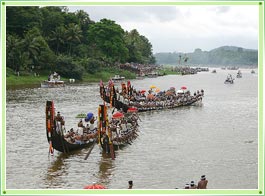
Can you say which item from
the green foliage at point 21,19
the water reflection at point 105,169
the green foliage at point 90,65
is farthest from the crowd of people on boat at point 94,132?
the green foliage at point 90,65

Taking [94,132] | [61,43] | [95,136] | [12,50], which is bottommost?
[95,136]

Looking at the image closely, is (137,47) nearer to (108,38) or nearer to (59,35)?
(108,38)

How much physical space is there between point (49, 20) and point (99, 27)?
12.4 meters

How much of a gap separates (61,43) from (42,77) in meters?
14.1

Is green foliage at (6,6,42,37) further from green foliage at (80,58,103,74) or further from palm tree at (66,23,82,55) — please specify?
green foliage at (80,58,103,74)

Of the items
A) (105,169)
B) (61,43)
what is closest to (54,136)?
(105,169)

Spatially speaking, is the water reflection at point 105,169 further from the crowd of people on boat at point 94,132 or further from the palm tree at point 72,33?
the palm tree at point 72,33

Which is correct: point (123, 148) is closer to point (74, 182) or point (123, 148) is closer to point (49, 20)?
point (74, 182)

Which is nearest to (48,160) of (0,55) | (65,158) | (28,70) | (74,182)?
(65,158)

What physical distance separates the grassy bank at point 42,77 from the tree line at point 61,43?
100 cm

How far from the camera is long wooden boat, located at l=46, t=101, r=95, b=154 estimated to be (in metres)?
18.7

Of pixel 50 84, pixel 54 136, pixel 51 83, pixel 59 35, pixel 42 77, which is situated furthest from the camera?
pixel 59 35

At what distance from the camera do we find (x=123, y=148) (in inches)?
862

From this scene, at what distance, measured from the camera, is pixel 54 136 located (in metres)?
19.2
